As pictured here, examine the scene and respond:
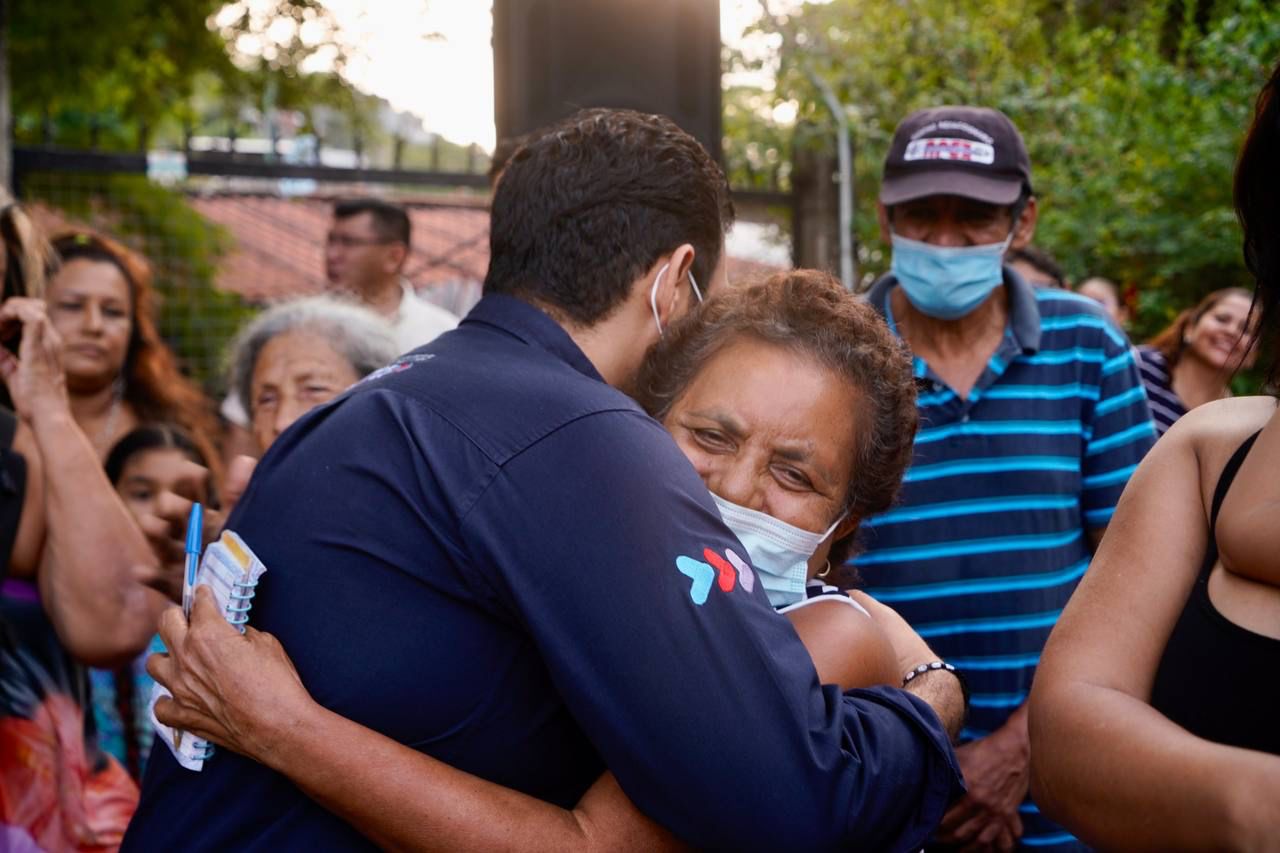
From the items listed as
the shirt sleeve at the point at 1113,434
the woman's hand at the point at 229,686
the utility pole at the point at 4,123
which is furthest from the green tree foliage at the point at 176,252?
the woman's hand at the point at 229,686

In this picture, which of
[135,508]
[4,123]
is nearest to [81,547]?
[135,508]

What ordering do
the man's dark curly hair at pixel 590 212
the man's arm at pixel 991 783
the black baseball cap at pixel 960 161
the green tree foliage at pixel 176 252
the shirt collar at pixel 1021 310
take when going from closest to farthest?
the man's dark curly hair at pixel 590 212 → the man's arm at pixel 991 783 → the shirt collar at pixel 1021 310 → the black baseball cap at pixel 960 161 → the green tree foliage at pixel 176 252

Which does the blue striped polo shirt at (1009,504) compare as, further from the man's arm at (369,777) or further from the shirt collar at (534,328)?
the man's arm at (369,777)

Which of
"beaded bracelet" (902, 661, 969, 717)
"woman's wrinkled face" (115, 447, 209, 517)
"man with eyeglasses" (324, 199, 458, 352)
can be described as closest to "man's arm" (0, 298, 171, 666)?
"woman's wrinkled face" (115, 447, 209, 517)

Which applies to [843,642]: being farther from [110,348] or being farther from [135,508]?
[110,348]

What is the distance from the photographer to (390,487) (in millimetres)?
1645

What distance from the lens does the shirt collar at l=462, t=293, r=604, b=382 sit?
6.15 ft

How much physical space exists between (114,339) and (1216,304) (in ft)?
14.1

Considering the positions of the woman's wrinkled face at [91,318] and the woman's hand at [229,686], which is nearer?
the woman's hand at [229,686]

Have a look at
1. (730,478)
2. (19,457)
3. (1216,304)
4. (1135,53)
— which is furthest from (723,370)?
(1135,53)

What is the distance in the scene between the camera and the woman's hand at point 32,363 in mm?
2967

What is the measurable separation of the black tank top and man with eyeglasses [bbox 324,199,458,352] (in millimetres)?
4481

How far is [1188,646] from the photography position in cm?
143

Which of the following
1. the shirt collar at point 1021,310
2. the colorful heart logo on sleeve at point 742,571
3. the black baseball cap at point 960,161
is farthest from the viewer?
the black baseball cap at point 960,161
